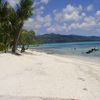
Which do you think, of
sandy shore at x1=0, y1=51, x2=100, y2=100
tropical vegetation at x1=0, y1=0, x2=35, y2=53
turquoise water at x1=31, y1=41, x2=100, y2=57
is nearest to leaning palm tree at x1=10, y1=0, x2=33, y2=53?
tropical vegetation at x1=0, y1=0, x2=35, y2=53

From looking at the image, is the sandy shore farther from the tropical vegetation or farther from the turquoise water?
the turquoise water

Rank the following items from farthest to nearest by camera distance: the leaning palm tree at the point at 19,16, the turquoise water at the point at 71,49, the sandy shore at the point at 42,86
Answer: the turquoise water at the point at 71,49
the leaning palm tree at the point at 19,16
the sandy shore at the point at 42,86

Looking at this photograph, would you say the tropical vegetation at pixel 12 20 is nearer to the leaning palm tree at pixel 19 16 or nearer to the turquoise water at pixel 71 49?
the leaning palm tree at pixel 19 16

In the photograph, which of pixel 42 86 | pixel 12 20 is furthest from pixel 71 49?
pixel 42 86

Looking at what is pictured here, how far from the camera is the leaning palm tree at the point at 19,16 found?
77.8ft

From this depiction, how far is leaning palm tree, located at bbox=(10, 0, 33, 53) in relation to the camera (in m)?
23.7

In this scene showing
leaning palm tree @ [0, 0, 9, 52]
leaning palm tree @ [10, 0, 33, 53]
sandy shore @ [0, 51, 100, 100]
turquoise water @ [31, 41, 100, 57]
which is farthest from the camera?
turquoise water @ [31, 41, 100, 57]

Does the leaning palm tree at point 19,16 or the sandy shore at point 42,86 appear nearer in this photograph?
the sandy shore at point 42,86

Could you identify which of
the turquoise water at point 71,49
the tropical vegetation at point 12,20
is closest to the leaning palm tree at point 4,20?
the tropical vegetation at point 12,20

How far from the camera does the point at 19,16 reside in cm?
2427

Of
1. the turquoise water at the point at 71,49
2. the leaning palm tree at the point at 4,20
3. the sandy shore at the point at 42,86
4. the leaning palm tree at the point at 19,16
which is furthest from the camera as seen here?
the turquoise water at the point at 71,49

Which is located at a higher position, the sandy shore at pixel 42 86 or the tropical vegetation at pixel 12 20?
the tropical vegetation at pixel 12 20

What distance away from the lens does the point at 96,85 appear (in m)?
11.1

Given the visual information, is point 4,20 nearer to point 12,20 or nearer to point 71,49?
point 12,20
